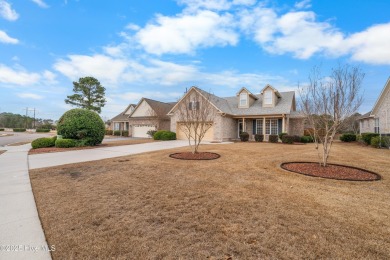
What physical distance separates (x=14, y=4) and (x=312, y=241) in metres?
16.0

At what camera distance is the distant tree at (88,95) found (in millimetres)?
38844

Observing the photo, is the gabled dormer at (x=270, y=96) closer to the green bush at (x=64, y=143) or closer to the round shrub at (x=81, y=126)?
the round shrub at (x=81, y=126)

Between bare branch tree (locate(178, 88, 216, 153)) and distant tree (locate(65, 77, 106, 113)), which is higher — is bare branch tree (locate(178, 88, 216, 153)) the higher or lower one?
the lower one

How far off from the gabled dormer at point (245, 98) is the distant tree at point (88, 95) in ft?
100

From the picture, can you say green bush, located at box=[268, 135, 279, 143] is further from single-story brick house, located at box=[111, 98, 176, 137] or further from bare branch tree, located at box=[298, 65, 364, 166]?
single-story brick house, located at box=[111, 98, 176, 137]

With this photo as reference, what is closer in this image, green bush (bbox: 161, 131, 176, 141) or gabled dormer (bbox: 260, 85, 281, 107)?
gabled dormer (bbox: 260, 85, 281, 107)

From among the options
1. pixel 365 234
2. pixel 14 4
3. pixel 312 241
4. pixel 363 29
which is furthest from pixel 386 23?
pixel 14 4

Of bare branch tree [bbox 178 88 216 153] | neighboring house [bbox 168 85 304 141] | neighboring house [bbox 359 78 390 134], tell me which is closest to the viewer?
bare branch tree [bbox 178 88 216 153]

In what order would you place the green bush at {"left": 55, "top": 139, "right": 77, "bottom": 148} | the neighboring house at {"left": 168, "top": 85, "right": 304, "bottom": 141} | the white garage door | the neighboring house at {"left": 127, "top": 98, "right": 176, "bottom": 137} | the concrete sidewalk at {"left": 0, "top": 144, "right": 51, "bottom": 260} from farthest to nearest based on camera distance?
the white garage door < the neighboring house at {"left": 127, "top": 98, "right": 176, "bottom": 137} < the neighboring house at {"left": 168, "top": 85, "right": 304, "bottom": 141} < the green bush at {"left": 55, "top": 139, "right": 77, "bottom": 148} < the concrete sidewalk at {"left": 0, "top": 144, "right": 51, "bottom": 260}

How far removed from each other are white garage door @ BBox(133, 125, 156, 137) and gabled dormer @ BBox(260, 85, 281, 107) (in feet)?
51.8

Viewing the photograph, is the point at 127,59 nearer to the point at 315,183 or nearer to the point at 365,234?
the point at 315,183

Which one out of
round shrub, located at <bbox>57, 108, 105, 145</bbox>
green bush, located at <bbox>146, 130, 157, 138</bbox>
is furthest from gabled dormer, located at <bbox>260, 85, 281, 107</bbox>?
round shrub, located at <bbox>57, 108, 105, 145</bbox>

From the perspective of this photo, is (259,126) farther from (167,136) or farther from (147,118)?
(147,118)

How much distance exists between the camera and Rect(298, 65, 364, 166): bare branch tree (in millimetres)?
7223
